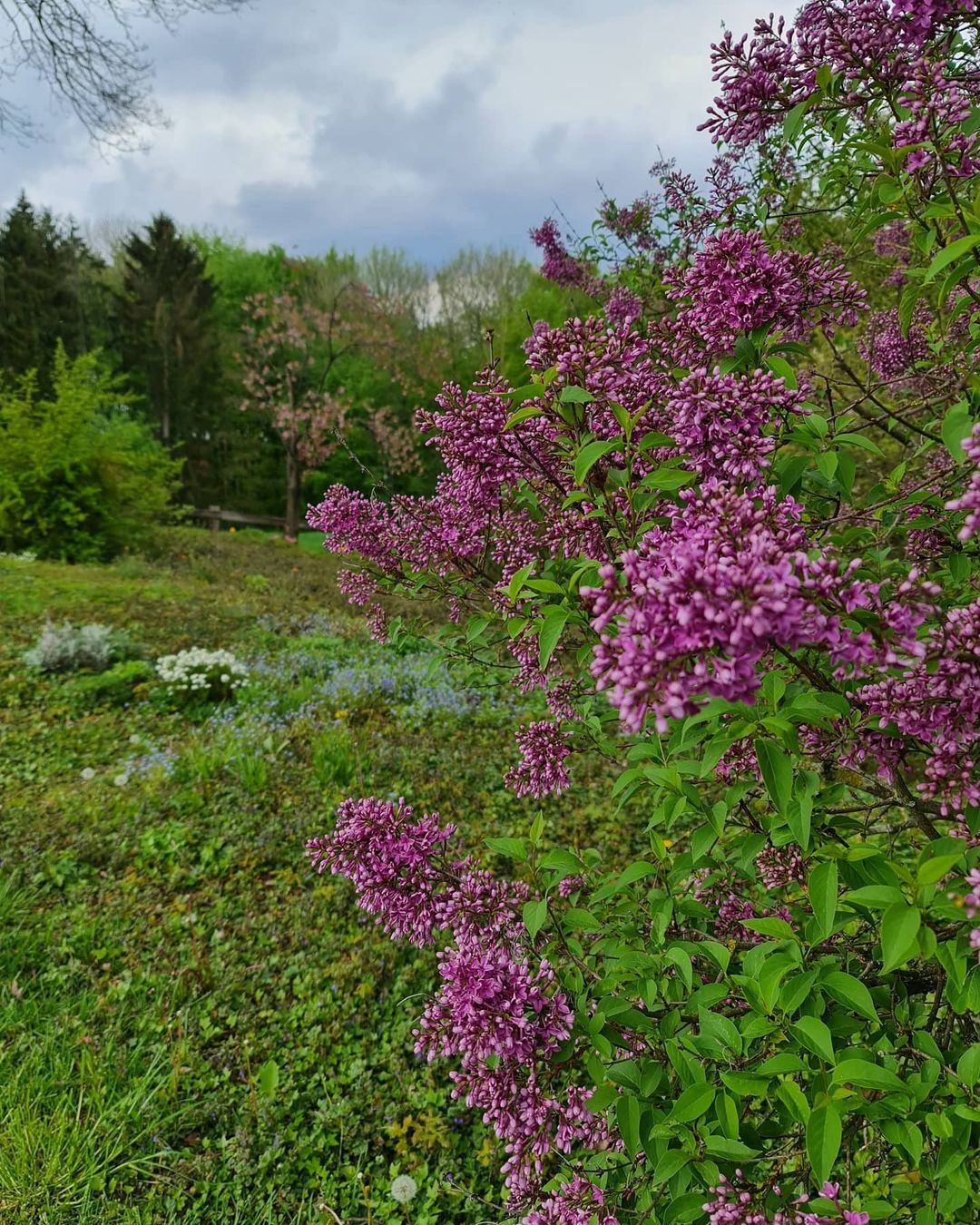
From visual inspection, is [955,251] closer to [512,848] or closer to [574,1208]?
[512,848]

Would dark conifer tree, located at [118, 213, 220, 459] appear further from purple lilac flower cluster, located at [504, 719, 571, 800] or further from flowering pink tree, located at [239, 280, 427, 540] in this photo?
purple lilac flower cluster, located at [504, 719, 571, 800]

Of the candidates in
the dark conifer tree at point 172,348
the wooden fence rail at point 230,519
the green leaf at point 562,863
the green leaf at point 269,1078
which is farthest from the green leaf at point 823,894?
the dark conifer tree at point 172,348

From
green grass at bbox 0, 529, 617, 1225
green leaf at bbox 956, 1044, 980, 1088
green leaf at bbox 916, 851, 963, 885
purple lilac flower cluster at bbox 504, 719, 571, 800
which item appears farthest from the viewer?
green grass at bbox 0, 529, 617, 1225

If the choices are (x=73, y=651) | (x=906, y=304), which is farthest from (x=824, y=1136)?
(x=73, y=651)

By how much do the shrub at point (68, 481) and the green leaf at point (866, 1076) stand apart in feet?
44.9

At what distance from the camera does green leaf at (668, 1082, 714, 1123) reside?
1.28 m

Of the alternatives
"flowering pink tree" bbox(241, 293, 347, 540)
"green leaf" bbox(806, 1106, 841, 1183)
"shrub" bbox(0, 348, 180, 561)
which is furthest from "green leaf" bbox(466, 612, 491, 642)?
"flowering pink tree" bbox(241, 293, 347, 540)

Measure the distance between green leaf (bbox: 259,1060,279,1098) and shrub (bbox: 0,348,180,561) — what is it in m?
11.5

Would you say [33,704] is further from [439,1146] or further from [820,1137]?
[820,1137]

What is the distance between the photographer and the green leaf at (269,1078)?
2902 millimetres

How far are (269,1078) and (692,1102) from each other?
237cm

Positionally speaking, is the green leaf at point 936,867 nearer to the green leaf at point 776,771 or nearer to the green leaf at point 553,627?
the green leaf at point 776,771

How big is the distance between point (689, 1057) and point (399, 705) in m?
5.26

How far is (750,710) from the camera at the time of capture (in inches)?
47.1
